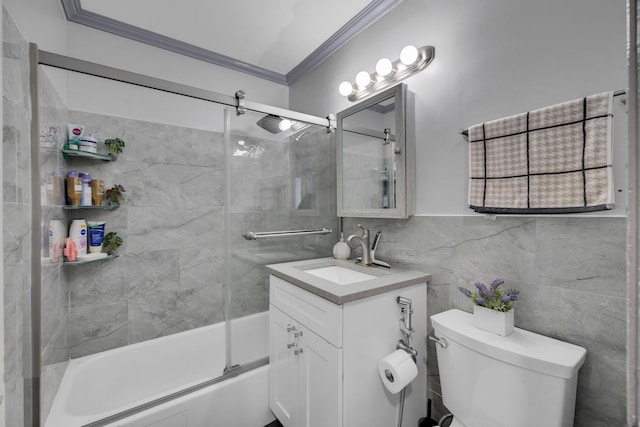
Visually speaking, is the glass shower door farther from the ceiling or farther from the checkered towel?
the checkered towel

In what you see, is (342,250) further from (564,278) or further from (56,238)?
(56,238)

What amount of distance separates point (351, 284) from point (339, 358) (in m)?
0.30

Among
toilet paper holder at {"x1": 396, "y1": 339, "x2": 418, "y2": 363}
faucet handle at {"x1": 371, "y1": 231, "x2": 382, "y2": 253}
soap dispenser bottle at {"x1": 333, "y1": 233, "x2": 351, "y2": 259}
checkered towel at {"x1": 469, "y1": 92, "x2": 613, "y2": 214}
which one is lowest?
toilet paper holder at {"x1": 396, "y1": 339, "x2": 418, "y2": 363}

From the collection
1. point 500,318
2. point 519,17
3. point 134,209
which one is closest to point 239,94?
point 134,209

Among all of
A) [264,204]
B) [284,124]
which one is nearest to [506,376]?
[264,204]

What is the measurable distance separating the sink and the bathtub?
47 cm

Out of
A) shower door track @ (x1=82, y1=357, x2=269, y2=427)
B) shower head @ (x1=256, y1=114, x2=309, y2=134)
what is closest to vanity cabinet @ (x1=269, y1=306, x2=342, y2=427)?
shower door track @ (x1=82, y1=357, x2=269, y2=427)

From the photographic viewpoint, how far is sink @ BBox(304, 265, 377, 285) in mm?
1590

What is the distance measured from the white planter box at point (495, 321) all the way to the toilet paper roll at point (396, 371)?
33cm

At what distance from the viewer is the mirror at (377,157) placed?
1474 millimetres

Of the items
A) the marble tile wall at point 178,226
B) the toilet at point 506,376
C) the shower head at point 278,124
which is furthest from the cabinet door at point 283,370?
the shower head at point 278,124

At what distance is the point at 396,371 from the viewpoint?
3.60 feet

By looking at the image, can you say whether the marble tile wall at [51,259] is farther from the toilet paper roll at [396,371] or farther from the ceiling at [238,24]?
the toilet paper roll at [396,371]

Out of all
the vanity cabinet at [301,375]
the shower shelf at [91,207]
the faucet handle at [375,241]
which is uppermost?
the shower shelf at [91,207]
